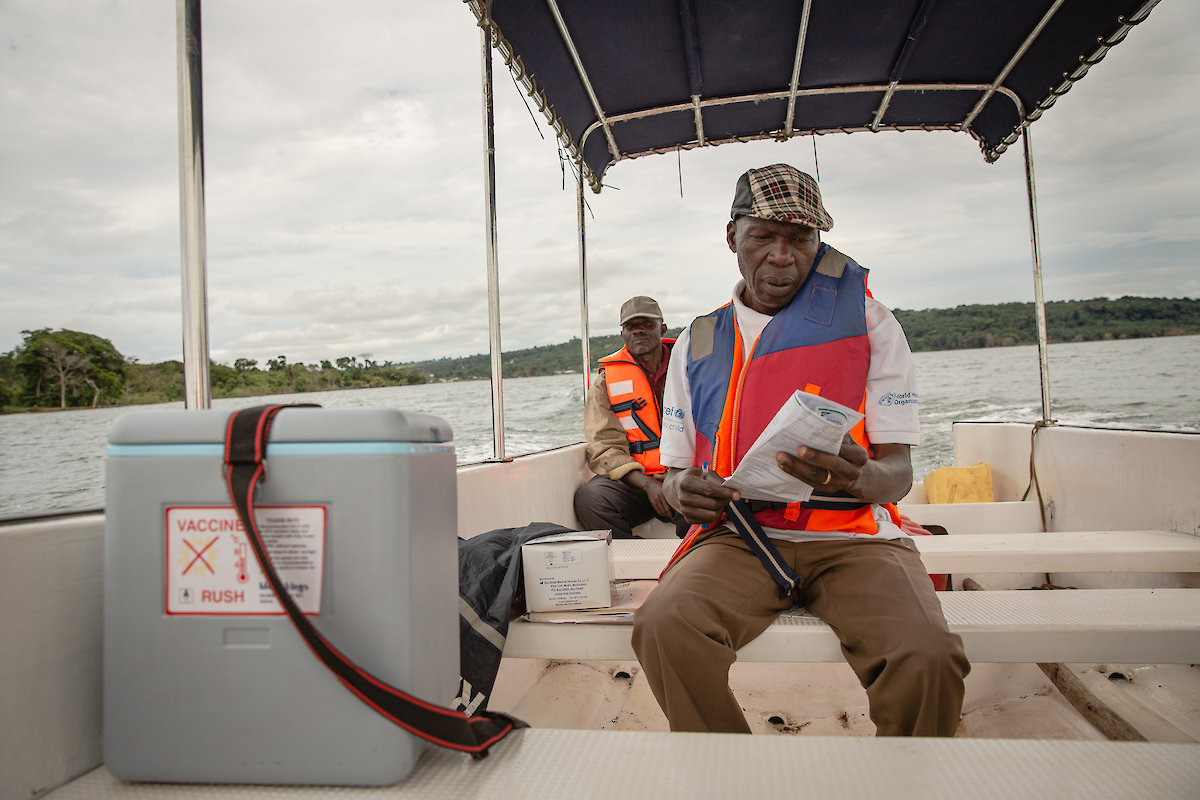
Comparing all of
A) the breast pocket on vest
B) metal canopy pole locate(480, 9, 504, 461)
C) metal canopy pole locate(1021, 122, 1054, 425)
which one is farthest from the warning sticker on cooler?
metal canopy pole locate(1021, 122, 1054, 425)

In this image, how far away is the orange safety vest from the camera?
3723mm

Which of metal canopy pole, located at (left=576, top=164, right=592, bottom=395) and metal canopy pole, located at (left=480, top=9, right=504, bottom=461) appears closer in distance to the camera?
metal canopy pole, located at (left=480, top=9, right=504, bottom=461)

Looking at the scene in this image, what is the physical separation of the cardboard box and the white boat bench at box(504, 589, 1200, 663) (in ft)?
0.26

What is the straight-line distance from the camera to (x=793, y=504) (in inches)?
64.5

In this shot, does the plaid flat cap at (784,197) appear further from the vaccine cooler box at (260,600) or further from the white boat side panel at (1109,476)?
the white boat side panel at (1109,476)

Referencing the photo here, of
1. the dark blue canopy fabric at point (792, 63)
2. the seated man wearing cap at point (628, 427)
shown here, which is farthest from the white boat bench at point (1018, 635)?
the dark blue canopy fabric at point (792, 63)

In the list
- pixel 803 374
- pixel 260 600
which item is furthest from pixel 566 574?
pixel 260 600

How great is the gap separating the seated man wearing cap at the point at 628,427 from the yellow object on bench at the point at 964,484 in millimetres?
1958

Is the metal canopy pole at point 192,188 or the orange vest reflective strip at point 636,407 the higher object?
the metal canopy pole at point 192,188

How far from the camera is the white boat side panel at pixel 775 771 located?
0.73m

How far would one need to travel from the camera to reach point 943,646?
130 centimetres

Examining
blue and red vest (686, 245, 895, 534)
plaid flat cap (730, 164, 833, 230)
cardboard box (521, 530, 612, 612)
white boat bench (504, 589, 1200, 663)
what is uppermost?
plaid flat cap (730, 164, 833, 230)

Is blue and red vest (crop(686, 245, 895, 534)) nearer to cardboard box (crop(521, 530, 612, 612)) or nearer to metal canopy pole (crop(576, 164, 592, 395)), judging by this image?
cardboard box (crop(521, 530, 612, 612))

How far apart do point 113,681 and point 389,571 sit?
1.31 feet
